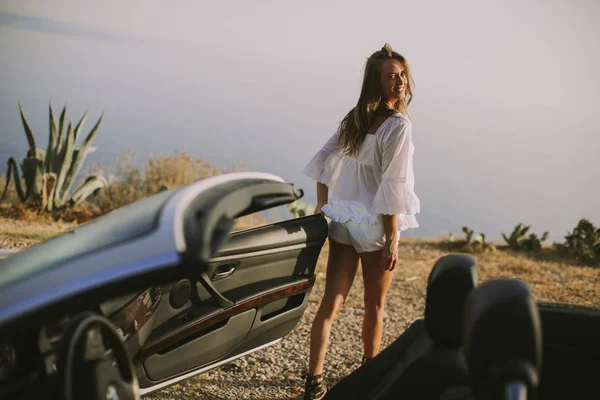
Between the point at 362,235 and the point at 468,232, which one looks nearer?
the point at 362,235

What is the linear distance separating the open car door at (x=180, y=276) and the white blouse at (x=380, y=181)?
0.59 feet

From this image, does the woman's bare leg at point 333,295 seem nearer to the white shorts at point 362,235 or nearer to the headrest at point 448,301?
the white shorts at point 362,235

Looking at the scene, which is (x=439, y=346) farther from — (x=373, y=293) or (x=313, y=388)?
(x=313, y=388)

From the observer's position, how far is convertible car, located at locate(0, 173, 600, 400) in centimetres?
138

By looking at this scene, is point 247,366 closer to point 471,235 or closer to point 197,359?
point 197,359

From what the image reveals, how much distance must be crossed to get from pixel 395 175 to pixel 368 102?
0.45 meters

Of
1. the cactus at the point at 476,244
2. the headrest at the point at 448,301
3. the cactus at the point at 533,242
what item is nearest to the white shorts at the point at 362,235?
the headrest at the point at 448,301

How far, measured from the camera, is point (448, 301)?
1.72 m

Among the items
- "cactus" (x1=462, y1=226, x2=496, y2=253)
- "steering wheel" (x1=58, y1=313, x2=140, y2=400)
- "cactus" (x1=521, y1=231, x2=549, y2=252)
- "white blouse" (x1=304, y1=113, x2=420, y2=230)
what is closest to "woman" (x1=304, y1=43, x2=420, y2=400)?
"white blouse" (x1=304, y1=113, x2=420, y2=230)

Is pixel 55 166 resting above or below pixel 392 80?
below

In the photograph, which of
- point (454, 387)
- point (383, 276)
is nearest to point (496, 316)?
point (454, 387)

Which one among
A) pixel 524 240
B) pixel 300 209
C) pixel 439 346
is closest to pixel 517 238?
pixel 524 240

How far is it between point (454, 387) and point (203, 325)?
1421 millimetres

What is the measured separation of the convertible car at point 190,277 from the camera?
1381mm
